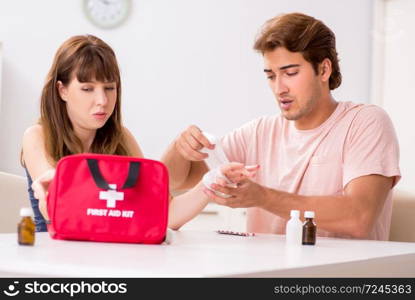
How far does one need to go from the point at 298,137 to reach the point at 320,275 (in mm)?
1166

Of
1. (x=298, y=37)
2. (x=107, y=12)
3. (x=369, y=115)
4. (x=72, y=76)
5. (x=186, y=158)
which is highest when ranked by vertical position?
(x=107, y=12)

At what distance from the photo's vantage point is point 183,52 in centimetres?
462

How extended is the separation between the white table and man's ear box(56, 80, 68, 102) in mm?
737

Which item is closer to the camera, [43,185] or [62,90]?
[43,185]

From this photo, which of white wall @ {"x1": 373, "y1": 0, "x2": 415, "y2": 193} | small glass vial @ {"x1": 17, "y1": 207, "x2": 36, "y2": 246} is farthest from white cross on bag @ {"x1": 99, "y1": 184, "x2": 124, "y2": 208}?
white wall @ {"x1": 373, "y1": 0, "x2": 415, "y2": 193}

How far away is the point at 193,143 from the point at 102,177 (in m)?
0.61

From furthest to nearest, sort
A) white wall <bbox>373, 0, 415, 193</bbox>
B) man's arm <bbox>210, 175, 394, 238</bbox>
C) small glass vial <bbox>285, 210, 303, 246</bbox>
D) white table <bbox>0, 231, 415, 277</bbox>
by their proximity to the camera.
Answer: white wall <bbox>373, 0, 415, 193</bbox> < man's arm <bbox>210, 175, 394, 238</bbox> < small glass vial <bbox>285, 210, 303, 246</bbox> < white table <bbox>0, 231, 415, 277</bbox>

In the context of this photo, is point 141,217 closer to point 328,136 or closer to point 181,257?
point 181,257

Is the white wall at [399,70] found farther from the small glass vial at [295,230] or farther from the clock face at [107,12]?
the small glass vial at [295,230]

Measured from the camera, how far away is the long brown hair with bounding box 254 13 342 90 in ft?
7.30

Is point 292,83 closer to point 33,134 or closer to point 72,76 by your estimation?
point 72,76

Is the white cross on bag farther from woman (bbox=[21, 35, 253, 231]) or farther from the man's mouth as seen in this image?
the man's mouth

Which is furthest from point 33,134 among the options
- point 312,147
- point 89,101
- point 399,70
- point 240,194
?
point 399,70

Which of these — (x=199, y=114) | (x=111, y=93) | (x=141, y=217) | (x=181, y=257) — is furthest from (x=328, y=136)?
(x=199, y=114)
